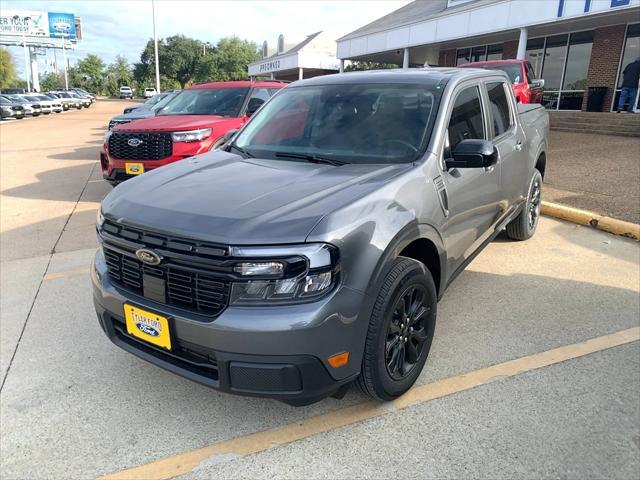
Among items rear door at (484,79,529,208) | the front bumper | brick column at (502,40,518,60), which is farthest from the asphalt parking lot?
brick column at (502,40,518,60)

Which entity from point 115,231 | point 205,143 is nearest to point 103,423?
point 115,231

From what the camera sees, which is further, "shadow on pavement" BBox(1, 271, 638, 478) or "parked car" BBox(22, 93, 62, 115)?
"parked car" BBox(22, 93, 62, 115)

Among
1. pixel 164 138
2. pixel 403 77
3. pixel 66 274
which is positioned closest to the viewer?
pixel 403 77

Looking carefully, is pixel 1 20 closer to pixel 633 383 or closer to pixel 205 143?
pixel 205 143

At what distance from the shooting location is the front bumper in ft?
7.18

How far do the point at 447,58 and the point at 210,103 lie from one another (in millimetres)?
19426

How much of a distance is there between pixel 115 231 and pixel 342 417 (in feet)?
5.16

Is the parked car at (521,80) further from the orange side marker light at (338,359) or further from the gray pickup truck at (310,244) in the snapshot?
the orange side marker light at (338,359)

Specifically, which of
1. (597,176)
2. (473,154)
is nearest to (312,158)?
(473,154)

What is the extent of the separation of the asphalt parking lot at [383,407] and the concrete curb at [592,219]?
1.59 m

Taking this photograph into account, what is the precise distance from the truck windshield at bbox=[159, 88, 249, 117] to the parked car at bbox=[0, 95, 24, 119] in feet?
101

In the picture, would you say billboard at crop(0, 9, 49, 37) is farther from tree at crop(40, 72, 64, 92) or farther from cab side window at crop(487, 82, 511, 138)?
cab side window at crop(487, 82, 511, 138)

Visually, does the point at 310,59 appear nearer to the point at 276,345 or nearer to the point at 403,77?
the point at 403,77

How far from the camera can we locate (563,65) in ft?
62.2
